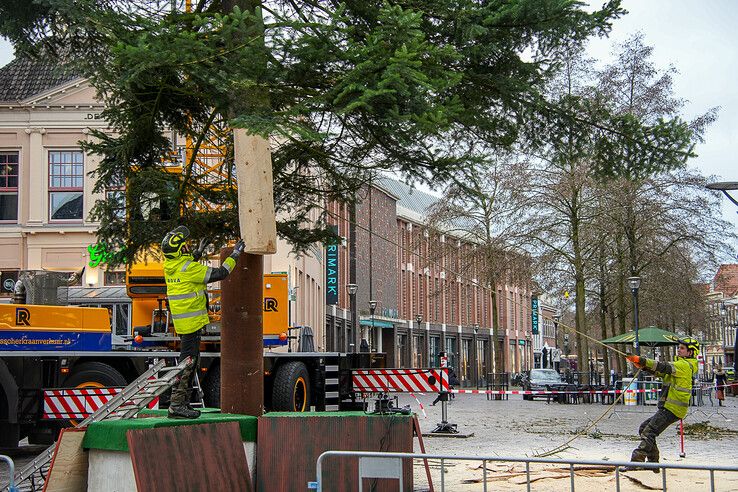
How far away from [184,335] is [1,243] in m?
28.1

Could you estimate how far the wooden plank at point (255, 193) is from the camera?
9.75 meters

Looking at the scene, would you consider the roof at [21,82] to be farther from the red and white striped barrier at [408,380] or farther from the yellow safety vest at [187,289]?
the yellow safety vest at [187,289]

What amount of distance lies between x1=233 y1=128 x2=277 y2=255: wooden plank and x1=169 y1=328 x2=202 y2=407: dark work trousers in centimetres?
98

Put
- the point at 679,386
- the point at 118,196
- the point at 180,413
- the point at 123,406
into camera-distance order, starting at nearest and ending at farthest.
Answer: the point at 180,413 → the point at 123,406 → the point at 679,386 → the point at 118,196

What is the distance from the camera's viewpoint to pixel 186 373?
959 centimetres

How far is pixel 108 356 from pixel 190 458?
8428 mm

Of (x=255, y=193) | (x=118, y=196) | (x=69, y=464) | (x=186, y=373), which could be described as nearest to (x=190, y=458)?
(x=69, y=464)

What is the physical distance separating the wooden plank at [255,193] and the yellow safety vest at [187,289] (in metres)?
0.39

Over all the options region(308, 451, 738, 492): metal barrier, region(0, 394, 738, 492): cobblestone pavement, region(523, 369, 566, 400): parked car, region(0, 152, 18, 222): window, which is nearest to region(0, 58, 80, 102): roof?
region(0, 152, 18, 222): window

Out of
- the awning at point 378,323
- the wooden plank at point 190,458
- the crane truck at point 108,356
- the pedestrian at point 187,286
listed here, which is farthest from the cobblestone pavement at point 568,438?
the awning at point 378,323

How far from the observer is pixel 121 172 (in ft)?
44.0

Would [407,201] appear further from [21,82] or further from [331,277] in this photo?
[21,82]

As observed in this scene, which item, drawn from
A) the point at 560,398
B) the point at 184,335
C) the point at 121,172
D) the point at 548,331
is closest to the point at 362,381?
the point at 121,172

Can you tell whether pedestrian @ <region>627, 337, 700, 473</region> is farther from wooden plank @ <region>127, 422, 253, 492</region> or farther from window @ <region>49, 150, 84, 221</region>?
window @ <region>49, 150, 84, 221</region>
